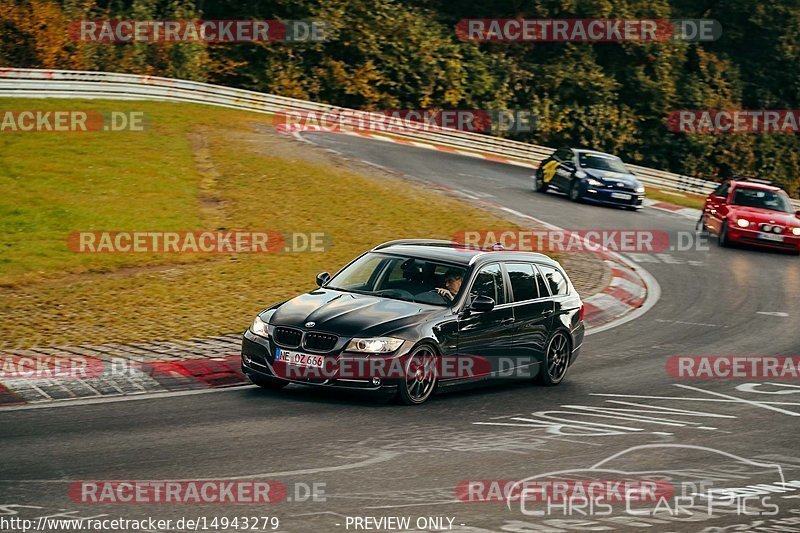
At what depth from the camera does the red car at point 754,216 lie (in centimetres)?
2745

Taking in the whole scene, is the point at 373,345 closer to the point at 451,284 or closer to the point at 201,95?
the point at 451,284

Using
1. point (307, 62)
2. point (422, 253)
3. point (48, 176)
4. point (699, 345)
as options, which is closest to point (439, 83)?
point (307, 62)

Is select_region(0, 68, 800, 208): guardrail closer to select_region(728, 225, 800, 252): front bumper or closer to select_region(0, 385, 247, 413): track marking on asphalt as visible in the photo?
select_region(728, 225, 800, 252): front bumper

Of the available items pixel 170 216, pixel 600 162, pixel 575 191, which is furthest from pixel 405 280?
pixel 600 162

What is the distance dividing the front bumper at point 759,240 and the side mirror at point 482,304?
17.1 m

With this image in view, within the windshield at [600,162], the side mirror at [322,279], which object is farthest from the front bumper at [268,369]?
the windshield at [600,162]

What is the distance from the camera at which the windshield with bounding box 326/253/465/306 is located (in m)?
12.1

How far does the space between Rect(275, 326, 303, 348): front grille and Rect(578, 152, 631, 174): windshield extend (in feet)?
73.4

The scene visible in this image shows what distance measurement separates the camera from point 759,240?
27516 mm

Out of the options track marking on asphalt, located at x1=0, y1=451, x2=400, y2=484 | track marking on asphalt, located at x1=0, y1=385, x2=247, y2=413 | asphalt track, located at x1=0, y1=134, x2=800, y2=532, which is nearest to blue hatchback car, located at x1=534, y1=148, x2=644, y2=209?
asphalt track, located at x1=0, y1=134, x2=800, y2=532

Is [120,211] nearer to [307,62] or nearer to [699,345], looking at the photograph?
[699,345]

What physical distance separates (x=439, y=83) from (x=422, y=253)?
132 ft

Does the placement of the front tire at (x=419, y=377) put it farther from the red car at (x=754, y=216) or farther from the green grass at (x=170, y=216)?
the red car at (x=754, y=216)

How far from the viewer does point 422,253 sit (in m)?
12.7
